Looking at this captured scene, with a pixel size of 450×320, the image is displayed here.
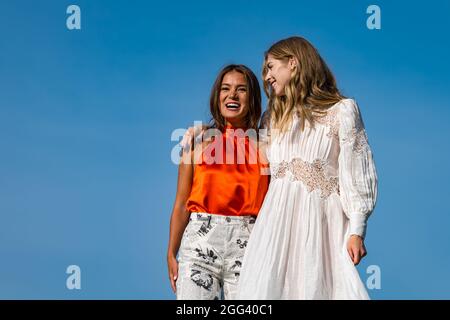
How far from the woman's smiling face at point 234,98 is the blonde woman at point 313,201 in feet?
1.45

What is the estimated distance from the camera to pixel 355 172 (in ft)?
19.4

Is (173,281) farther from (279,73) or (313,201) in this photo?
(279,73)

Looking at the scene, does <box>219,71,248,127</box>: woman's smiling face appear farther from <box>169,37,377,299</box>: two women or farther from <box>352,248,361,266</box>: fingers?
<box>352,248,361,266</box>: fingers

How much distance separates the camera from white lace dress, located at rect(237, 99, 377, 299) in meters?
5.79

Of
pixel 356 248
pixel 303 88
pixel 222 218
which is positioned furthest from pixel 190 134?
pixel 356 248

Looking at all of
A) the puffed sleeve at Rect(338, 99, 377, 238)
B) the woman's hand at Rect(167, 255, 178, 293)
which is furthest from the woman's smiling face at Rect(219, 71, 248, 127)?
the woman's hand at Rect(167, 255, 178, 293)

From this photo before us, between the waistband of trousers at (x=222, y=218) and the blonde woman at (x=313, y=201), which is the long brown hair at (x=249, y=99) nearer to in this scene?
the blonde woman at (x=313, y=201)

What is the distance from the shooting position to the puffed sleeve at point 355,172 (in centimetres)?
580

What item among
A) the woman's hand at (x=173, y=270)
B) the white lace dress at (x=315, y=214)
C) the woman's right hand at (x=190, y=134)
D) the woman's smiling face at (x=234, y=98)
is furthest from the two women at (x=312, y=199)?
the woman's right hand at (x=190, y=134)

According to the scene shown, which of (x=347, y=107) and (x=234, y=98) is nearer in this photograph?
(x=347, y=107)

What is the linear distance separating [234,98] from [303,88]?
63 centimetres
